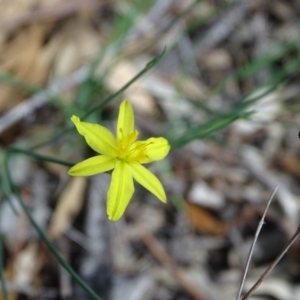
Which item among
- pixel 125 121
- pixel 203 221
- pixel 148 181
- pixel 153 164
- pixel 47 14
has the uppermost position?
pixel 47 14

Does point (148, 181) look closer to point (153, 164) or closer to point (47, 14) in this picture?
point (153, 164)

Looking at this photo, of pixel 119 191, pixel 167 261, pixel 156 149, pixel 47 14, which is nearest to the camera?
pixel 119 191

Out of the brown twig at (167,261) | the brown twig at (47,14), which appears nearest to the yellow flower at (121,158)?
the brown twig at (167,261)

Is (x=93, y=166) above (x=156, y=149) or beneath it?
above

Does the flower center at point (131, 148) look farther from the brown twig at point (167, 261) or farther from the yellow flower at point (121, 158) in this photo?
the brown twig at point (167, 261)

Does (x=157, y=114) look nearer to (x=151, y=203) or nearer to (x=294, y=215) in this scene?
(x=151, y=203)

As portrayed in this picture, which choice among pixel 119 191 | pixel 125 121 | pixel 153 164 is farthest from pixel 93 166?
pixel 153 164

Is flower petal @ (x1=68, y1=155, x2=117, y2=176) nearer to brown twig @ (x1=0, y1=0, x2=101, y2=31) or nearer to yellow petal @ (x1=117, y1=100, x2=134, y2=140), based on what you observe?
yellow petal @ (x1=117, y1=100, x2=134, y2=140)
